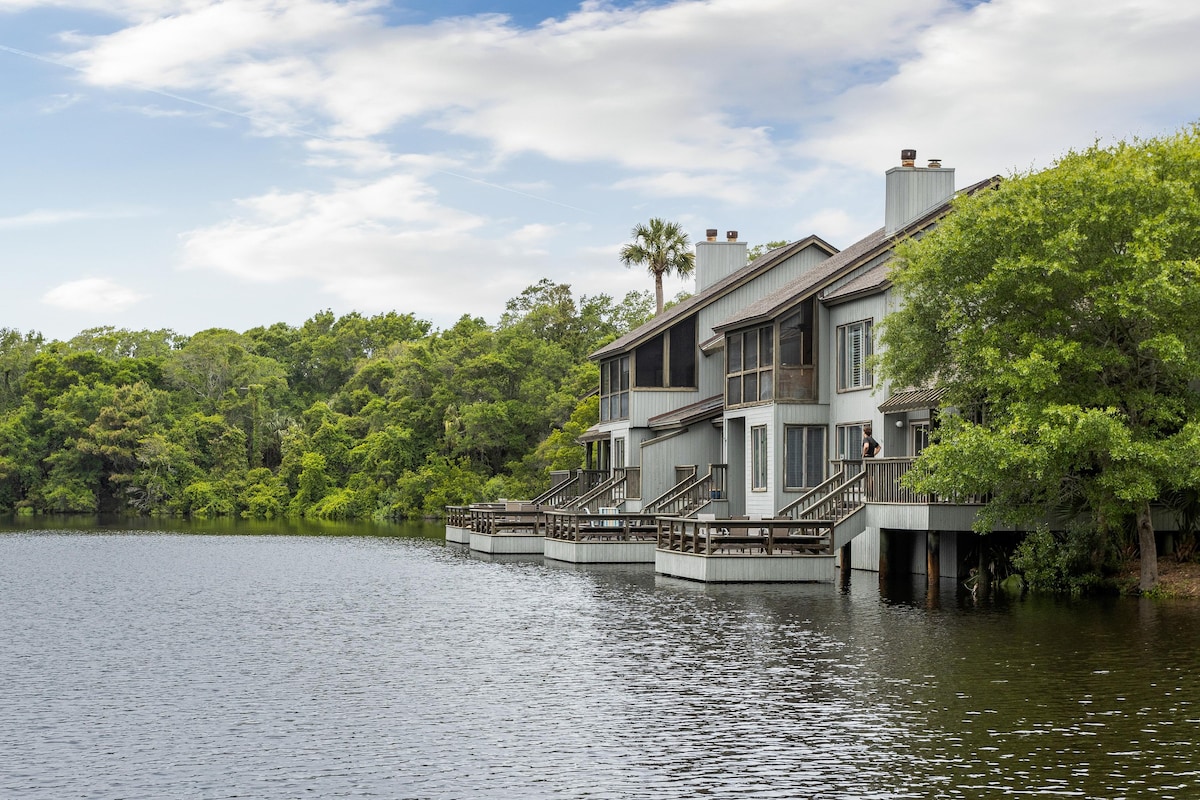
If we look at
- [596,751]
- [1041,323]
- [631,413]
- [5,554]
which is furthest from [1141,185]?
[5,554]

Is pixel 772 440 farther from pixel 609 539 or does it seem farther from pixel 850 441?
pixel 609 539

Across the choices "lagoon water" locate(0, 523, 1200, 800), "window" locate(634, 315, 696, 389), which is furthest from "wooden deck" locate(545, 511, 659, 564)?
"lagoon water" locate(0, 523, 1200, 800)

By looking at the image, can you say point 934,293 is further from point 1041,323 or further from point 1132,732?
point 1132,732

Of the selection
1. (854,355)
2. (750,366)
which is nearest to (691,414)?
(750,366)

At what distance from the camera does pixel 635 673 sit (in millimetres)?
19359

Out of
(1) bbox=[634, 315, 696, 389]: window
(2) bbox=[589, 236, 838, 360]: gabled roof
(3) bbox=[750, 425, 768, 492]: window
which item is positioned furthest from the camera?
(1) bbox=[634, 315, 696, 389]: window

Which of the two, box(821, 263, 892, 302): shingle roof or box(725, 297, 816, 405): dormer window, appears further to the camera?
box(725, 297, 816, 405): dormer window

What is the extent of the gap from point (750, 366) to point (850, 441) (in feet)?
17.0

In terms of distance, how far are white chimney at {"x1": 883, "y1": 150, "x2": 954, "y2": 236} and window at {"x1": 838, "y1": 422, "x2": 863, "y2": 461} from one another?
6607 millimetres

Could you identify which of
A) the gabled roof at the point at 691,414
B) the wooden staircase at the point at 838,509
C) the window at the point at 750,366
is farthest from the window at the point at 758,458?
the wooden staircase at the point at 838,509

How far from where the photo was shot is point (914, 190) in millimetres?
41219

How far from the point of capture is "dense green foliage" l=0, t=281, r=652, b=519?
88500mm

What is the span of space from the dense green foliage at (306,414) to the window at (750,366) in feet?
103

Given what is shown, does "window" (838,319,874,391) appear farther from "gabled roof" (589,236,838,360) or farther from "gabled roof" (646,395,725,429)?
"gabled roof" (589,236,838,360)
